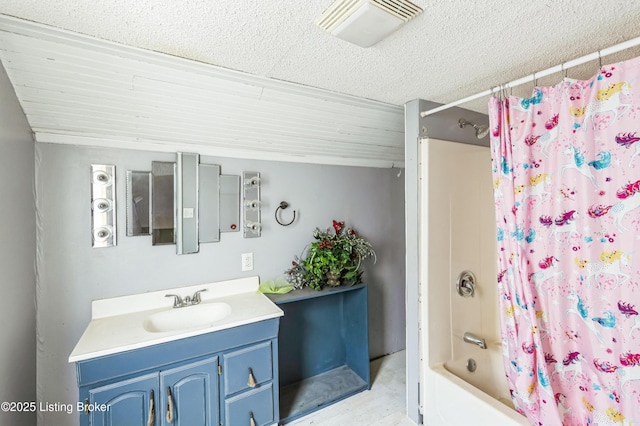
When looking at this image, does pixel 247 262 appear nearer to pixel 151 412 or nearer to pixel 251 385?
pixel 251 385

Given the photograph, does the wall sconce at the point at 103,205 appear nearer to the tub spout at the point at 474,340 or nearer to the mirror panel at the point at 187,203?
the mirror panel at the point at 187,203

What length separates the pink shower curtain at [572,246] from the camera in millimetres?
1005

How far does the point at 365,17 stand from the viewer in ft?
3.11

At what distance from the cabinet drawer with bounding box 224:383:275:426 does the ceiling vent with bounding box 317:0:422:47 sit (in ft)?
6.11

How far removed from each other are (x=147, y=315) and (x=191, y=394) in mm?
547

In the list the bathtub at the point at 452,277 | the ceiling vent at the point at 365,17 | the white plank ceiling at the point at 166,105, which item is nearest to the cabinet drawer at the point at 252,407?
the bathtub at the point at 452,277

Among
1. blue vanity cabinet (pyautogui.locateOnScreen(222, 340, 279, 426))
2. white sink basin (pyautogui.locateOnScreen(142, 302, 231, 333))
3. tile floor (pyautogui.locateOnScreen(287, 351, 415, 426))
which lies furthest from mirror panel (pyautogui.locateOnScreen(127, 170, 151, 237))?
tile floor (pyautogui.locateOnScreen(287, 351, 415, 426))

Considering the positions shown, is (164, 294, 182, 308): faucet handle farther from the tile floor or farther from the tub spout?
the tub spout

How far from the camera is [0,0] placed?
2.91 ft

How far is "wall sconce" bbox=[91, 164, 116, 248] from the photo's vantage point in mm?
1675

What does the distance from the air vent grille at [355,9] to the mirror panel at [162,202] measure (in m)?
1.37

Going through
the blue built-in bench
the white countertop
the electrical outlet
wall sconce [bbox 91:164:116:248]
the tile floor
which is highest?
wall sconce [bbox 91:164:116:248]

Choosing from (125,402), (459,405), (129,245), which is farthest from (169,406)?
(459,405)

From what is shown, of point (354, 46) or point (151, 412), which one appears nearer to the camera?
point (354, 46)
